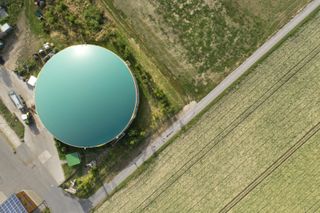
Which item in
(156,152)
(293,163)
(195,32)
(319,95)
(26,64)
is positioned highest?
(26,64)

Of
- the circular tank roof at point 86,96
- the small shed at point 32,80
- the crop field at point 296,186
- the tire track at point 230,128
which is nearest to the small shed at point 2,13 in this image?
the small shed at point 32,80

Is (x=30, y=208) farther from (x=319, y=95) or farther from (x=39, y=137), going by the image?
(x=319, y=95)

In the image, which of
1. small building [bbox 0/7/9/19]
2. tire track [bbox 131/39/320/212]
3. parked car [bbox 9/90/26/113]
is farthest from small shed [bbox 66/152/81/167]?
small building [bbox 0/7/9/19]

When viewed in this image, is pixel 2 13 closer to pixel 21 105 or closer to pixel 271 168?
pixel 21 105

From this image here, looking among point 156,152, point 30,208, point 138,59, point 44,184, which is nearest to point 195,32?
point 138,59

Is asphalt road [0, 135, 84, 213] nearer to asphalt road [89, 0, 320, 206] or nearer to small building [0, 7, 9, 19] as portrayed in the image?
asphalt road [89, 0, 320, 206]

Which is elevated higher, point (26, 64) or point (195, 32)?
point (26, 64)
